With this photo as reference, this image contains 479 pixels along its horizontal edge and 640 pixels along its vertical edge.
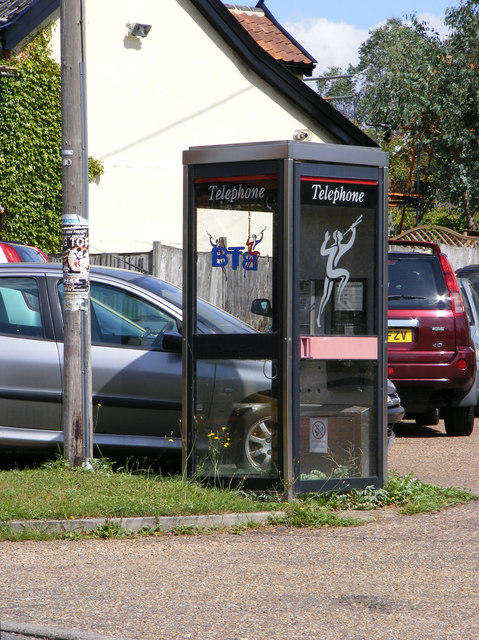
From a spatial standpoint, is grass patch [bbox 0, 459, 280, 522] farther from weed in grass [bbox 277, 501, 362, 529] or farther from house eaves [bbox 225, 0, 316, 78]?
house eaves [bbox 225, 0, 316, 78]

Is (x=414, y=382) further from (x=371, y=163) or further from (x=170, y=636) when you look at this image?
(x=170, y=636)

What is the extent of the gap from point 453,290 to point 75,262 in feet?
16.2

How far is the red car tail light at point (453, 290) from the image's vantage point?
10.7 meters

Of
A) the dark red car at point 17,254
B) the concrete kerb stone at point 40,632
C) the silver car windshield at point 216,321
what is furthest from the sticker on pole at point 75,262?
the concrete kerb stone at point 40,632

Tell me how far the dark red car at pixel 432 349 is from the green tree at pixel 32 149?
9.96 meters

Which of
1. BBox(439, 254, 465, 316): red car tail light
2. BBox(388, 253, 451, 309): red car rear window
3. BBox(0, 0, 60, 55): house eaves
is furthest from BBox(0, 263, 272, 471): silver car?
BBox(0, 0, 60, 55): house eaves

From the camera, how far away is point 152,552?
559 centimetres

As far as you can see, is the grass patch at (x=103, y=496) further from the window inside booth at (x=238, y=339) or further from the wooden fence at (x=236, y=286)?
the wooden fence at (x=236, y=286)

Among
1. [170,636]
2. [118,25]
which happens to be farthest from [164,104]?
[170,636]

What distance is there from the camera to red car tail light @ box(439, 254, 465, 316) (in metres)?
10.7

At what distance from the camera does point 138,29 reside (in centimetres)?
1998

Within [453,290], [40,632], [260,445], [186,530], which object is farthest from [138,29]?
[40,632]

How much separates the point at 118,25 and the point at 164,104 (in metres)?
1.86

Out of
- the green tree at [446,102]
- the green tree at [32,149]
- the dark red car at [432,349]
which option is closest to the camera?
the dark red car at [432,349]
